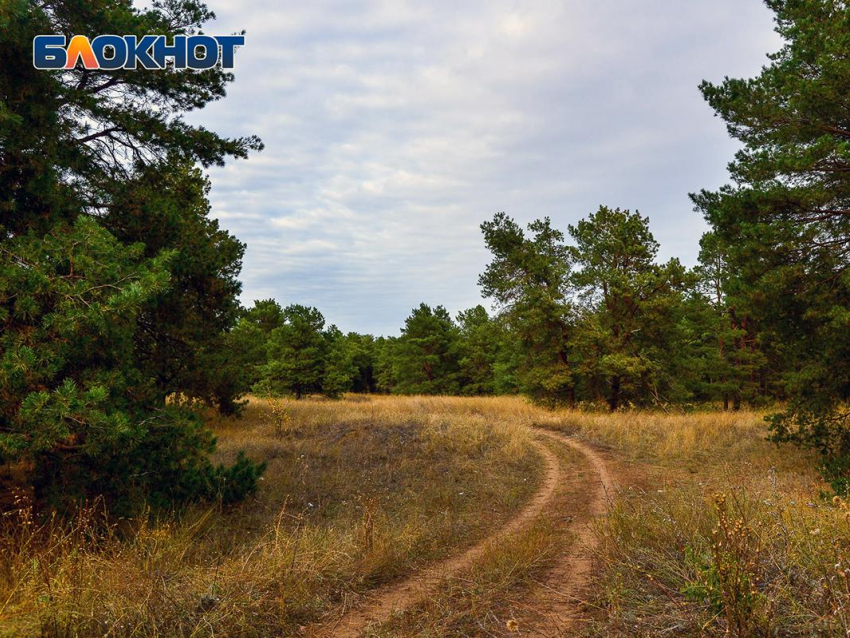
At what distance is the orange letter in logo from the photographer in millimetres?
6883

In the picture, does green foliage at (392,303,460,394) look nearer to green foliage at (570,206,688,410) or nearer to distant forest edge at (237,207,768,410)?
distant forest edge at (237,207,768,410)

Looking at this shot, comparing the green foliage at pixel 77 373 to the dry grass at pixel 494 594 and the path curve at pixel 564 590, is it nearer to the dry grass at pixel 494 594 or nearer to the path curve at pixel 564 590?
the dry grass at pixel 494 594

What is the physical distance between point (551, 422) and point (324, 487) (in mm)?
11589

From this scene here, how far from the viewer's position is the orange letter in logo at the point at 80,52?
22.6ft

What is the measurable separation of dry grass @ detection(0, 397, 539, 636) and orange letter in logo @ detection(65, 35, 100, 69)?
6730 mm

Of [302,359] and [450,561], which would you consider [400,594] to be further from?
[302,359]

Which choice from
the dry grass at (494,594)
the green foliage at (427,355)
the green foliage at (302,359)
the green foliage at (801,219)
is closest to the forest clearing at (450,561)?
the dry grass at (494,594)

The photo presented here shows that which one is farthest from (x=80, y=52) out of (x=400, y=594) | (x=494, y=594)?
(x=494, y=594)

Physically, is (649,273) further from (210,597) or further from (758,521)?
(210,597)

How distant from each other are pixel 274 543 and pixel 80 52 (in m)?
8.24

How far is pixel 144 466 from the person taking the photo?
6090 millimetres

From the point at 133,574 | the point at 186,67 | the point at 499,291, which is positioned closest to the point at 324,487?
the point at 133,574

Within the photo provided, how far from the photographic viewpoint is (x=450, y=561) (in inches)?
222

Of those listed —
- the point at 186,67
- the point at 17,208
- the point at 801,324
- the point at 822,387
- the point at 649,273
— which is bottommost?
the point at 822,387
